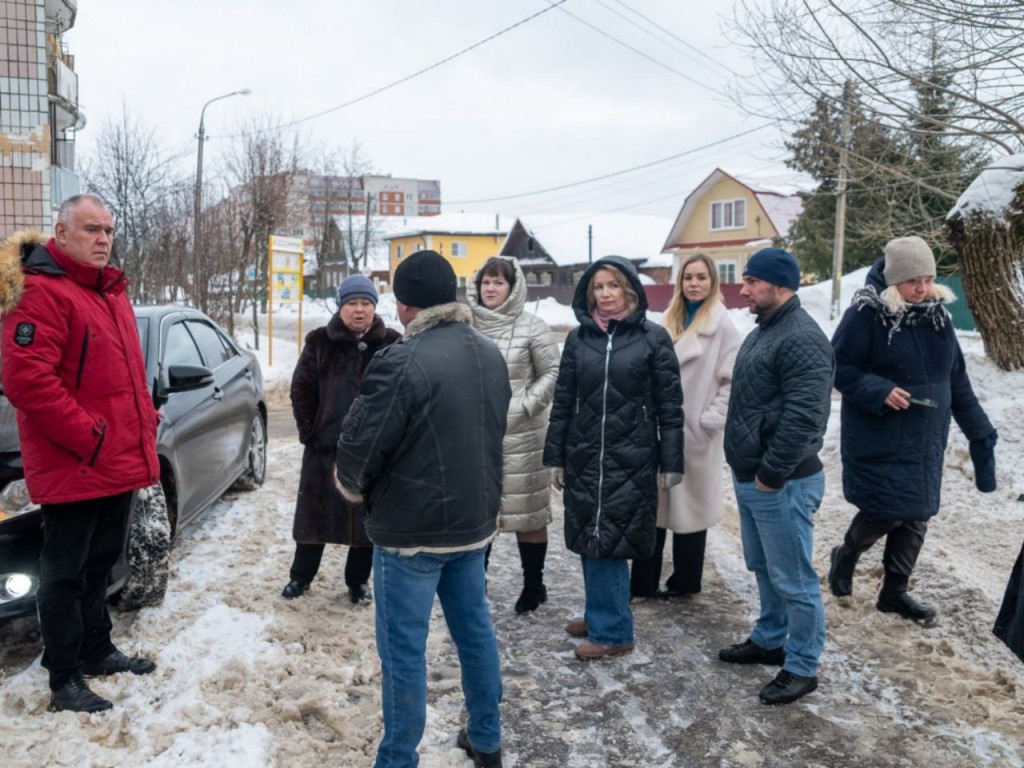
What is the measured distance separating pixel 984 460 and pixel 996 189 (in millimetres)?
5054

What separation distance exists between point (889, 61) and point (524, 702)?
7.29 m

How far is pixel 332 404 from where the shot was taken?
15.7 feet

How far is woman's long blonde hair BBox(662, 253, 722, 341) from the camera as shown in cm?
502

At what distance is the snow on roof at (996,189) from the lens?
8.30 m

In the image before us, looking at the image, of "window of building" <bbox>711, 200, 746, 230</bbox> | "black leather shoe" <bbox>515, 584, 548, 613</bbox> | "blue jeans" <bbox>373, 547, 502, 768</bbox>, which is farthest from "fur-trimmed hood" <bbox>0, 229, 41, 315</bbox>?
"window of building" <bbox>711, 200, 746, 230</bbox>

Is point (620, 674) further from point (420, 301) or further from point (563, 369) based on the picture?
point (420, 301)

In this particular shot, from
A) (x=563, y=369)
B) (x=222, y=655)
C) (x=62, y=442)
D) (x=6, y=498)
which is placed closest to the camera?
(x=62, y=442)

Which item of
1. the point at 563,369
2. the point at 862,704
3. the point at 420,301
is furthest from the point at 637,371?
the point at 862,704

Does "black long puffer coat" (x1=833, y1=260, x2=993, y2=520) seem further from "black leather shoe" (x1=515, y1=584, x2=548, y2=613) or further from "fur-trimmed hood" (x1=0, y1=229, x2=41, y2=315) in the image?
"fur-trimmed hood" (x1=0, y1=229, x2=41, y2=315)

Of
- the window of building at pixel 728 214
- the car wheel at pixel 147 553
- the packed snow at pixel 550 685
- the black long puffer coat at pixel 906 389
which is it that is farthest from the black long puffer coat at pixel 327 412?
the window of building at pixel 728 214

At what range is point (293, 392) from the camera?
478cm

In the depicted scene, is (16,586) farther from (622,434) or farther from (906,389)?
(906,389)

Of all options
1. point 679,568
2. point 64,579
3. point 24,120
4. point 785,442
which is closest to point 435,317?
point 785,442

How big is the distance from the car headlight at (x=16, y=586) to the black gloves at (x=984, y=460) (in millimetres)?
4535
